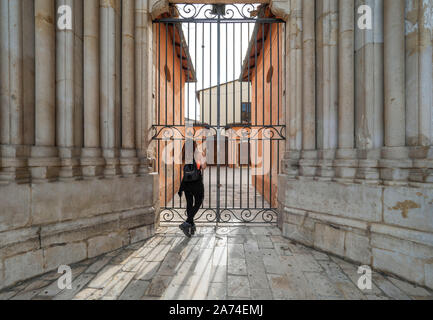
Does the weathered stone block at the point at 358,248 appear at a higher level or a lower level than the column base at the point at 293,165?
lower

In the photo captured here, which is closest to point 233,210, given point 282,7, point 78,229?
point 78,229

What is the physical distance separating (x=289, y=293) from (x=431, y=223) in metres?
1.83

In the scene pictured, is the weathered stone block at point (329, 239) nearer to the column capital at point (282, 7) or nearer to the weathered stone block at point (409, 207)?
the weathered stone block at point (409, 207)

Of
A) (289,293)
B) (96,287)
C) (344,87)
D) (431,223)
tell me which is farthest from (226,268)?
(344,87)

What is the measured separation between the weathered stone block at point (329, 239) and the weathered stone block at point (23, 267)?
3.77 m

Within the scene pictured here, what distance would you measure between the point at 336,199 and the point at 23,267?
414 cm

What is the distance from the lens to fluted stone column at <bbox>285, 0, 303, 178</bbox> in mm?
3416

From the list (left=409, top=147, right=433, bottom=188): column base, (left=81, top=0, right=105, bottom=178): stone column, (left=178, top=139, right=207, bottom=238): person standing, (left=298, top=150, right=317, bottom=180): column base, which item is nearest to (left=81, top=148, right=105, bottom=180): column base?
(left=81, top=0, right=105, bottom=178): stone column

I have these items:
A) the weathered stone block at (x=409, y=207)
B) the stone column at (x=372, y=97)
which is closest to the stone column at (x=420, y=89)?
the weathered stone block at (x=409, y=207)

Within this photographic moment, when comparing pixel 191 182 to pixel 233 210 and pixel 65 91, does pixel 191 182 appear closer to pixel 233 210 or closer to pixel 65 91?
pixel 233 210

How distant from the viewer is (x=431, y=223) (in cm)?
220

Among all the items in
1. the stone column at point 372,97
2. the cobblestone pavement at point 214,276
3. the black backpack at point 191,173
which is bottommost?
the cobblestone pavement at point 214,276

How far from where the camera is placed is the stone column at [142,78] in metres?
3.43

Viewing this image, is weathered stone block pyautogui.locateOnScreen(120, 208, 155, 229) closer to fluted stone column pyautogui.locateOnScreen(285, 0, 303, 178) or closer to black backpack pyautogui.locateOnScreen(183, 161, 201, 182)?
black backpack pyautogui.locateOnScreen(183, 161, 201, 182)
